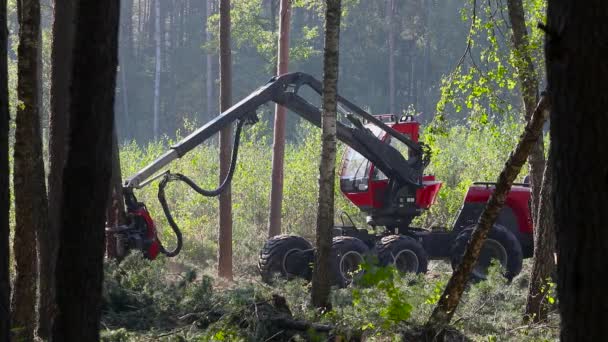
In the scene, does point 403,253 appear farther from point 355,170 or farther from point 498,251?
point 355,170

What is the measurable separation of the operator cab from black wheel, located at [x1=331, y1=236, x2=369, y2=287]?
1.89 metres

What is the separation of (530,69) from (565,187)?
6828mm

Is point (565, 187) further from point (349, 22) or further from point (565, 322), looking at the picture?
point (349, 22)

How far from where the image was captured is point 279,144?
22.2 metres

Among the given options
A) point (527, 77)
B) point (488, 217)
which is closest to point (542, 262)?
point (527, 77)

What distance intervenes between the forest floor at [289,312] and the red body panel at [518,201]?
3358 mm

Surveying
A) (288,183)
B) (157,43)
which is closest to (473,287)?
(288,183)

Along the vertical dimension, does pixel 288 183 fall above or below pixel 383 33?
below

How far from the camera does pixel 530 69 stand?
34.1ft

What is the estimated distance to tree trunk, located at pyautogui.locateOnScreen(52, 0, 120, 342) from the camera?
19.2 ft

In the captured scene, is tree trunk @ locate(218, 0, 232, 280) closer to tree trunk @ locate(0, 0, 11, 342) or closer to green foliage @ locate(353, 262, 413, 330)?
green foliage @ locate(353, 262, 413, 330)

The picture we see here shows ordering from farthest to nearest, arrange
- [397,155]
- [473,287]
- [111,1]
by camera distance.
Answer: [397,155], [473,287], [111,1]

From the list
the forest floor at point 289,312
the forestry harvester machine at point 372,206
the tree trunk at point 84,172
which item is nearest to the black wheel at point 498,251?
the forestry harvester machine at point 372,206

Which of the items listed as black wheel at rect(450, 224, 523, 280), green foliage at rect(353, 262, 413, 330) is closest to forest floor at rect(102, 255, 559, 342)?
green foliage at rect(353, 262, 413, 330)
